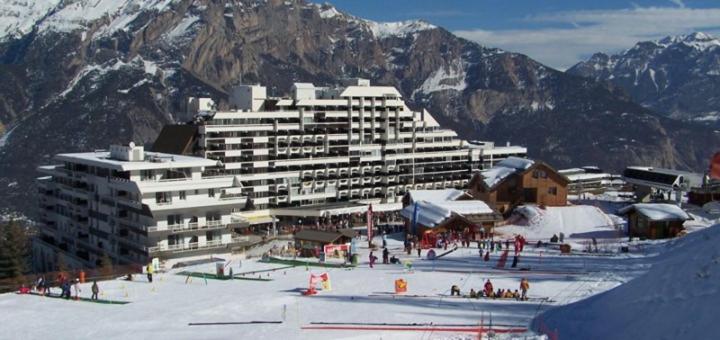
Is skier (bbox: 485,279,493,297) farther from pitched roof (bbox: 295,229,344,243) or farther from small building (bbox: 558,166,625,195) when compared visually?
small building (bbox: 558,166,625,195)

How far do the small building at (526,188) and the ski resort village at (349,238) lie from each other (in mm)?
170

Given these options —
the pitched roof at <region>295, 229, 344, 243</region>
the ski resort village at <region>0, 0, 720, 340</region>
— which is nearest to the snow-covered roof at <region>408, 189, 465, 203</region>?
the ski resort village at <region>0, 0, 720, 340</region>

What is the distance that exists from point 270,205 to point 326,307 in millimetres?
72301

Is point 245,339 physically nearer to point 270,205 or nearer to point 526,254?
point 526,254

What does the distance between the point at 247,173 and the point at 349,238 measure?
46197 millimetres

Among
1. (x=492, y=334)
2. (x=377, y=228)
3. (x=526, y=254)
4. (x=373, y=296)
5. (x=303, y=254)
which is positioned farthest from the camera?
(x=377, y=228)

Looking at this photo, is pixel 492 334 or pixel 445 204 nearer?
pixel 492 334

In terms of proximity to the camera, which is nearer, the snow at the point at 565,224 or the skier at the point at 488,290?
the skier at the point at 488,290

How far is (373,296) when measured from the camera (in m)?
41.8

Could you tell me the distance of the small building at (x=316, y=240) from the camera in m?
62.5

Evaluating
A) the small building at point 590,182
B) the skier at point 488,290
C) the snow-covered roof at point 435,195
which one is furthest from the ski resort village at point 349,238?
the small building at point 590,182

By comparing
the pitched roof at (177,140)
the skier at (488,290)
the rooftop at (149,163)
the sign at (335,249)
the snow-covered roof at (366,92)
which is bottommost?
the sign at (335,249)

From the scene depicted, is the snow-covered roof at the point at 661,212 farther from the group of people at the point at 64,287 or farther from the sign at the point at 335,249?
the group of people at the point at 64,287

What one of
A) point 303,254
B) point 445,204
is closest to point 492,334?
point 303,254
